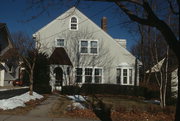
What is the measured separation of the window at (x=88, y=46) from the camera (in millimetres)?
27516

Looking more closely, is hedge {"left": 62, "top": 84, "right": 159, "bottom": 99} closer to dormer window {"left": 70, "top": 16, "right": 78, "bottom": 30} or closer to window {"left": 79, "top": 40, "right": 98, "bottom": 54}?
window {"left": 79, "top": 40, "right": 98, "bottom": 54}

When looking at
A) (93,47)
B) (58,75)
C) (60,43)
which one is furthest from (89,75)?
(60,43)

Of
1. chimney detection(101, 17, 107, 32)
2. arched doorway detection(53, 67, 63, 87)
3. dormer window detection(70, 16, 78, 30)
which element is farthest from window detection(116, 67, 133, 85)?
chimney detection(101, 17, 107, 32)

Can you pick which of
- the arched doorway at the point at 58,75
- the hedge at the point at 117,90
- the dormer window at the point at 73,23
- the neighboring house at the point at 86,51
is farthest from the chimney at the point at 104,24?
the hedge at the point at 117,90

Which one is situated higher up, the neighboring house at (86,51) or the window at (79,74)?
the neighboring house at (86,51)

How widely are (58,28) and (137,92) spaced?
1060cm

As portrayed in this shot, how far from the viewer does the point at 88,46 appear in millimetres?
27500

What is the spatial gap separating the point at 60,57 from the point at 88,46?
10.9ft

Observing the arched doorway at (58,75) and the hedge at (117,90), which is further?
the arched doorway at (58,75)

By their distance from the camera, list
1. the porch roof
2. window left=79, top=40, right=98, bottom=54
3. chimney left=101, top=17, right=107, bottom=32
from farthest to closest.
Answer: chimney left=101, top=17, right=107, bottom=32, window left=79, top=40, right=98, bottom=54, the porch roof

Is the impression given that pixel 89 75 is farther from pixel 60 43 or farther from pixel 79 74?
pixel 60 43

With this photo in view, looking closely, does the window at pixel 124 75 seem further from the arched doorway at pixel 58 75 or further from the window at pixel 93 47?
the arched doorway at pixel 58 75

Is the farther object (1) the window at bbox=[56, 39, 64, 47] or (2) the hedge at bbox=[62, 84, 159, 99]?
(1) the window at bbox=[56, 39, 64, 47]

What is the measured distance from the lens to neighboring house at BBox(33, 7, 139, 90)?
2722 centimetres
